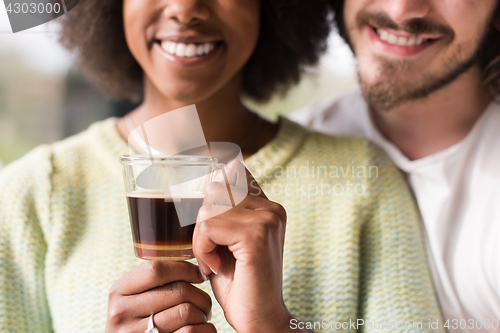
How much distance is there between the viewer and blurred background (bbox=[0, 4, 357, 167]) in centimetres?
152

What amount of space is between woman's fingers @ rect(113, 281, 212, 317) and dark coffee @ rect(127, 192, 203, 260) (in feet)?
0.18

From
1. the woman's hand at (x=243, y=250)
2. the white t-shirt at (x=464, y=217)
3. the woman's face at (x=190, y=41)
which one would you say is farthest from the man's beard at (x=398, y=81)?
the woman's hand at (x=243, y=250)

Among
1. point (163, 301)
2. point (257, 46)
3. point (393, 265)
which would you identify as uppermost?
point (257, 46)

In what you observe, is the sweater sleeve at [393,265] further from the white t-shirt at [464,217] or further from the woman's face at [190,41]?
the woman's face at [190,41]

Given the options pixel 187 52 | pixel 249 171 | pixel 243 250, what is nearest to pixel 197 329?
pixel 243 250

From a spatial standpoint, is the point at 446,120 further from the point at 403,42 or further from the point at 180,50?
the point at 180,50

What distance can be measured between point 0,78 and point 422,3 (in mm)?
1512

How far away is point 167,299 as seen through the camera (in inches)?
25.8

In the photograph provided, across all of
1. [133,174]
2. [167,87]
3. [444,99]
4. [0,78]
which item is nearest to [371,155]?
[444,99]

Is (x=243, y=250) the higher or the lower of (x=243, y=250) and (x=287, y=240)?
the higher

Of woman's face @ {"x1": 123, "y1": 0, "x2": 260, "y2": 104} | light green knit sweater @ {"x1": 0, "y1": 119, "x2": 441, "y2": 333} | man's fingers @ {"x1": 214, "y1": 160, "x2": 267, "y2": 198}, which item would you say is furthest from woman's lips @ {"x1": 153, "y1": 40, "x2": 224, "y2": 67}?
man's fingers @ {"x1": 214, "y1": 160, "x2": 267, "y2": 198}

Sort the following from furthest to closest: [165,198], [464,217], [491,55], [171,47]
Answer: [491,55], [464,217], [171,47], [165,198]

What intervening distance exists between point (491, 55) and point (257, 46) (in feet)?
2.04

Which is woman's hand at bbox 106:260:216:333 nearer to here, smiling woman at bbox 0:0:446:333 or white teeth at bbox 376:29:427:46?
smiling woman at bbox 0:0:446:333
